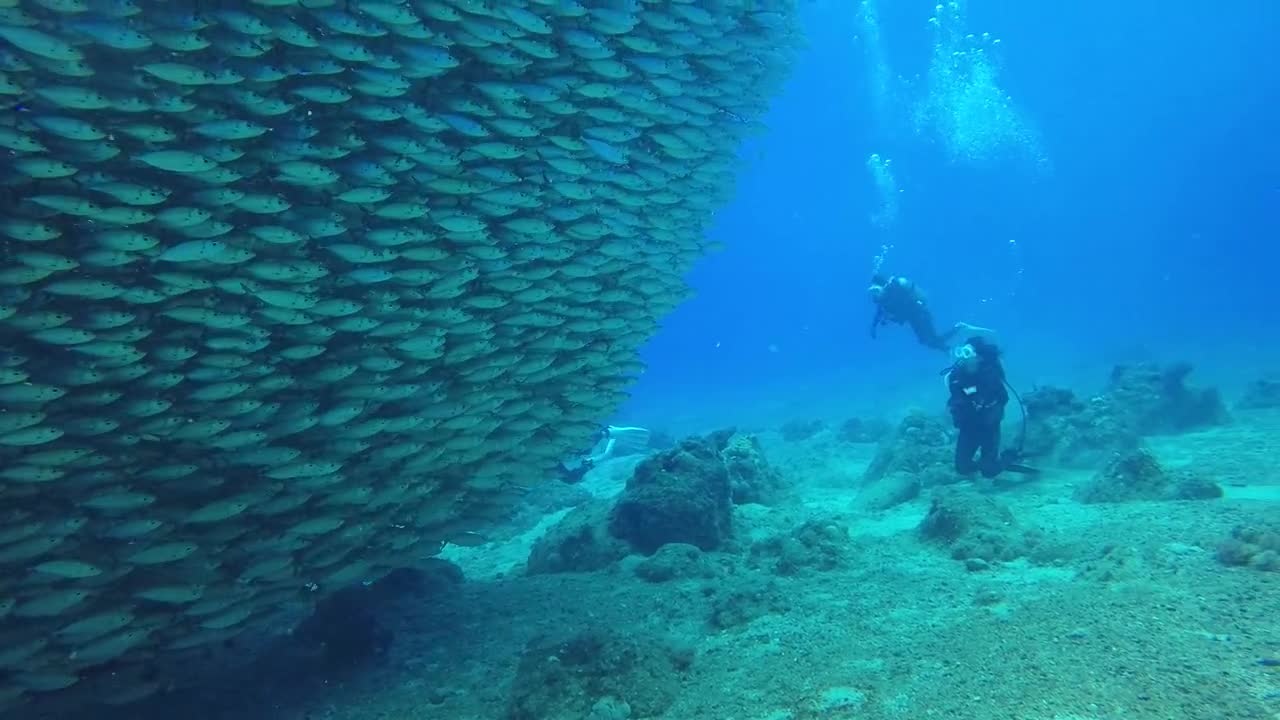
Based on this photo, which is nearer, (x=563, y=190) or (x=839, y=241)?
(x=563, y=190)

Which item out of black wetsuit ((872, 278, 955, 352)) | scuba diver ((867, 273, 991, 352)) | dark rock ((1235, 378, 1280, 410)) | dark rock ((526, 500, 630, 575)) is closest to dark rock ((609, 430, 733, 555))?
dark rock ((526, 500, 630, 575))

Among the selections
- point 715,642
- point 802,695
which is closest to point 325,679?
point 715,642

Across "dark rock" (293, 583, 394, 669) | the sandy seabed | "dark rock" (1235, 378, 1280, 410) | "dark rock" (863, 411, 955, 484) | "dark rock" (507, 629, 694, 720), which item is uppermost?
"dark rock" (1235, 378, 1280, 410)

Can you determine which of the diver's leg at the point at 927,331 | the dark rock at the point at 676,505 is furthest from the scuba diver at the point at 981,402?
the diver's leg at the point at 927,331

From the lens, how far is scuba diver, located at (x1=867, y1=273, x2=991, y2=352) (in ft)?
54.7

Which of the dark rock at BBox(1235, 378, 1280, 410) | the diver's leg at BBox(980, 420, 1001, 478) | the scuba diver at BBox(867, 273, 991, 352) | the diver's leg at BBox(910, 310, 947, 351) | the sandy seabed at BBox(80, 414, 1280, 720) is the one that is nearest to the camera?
the sandy seabed at BBox(80, 414, 1280, 720)

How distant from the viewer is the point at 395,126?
5160 mm

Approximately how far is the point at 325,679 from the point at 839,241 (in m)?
172

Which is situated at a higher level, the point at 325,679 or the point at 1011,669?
the point at 1011,669

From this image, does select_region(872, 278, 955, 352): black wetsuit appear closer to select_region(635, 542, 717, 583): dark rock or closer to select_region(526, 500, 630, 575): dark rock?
select_region(526, 500, 630, 575): dark rock

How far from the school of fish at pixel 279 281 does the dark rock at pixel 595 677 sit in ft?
5.66

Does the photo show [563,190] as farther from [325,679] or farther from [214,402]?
[325,679]

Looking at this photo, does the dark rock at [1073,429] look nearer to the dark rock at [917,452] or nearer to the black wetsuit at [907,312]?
the dark rock at [917,452]

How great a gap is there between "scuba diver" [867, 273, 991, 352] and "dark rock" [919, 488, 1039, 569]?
8.93 m
